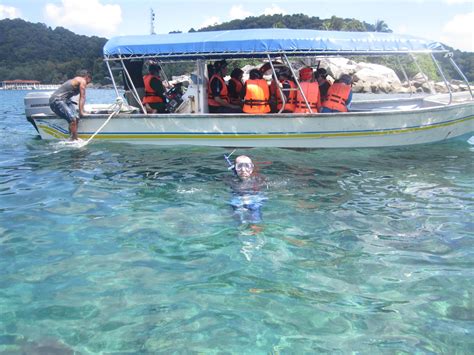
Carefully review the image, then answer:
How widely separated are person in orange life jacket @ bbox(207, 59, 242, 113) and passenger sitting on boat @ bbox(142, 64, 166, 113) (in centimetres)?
123

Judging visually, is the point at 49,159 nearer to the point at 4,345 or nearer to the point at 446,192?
the point at 4,345

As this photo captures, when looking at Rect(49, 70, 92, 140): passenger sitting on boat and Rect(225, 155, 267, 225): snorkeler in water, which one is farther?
Rect(49, 70, 92, 140): passenger sitting on boat

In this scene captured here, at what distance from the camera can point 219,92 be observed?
38.1 feet

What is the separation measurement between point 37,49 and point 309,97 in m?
140

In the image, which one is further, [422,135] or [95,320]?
[422,135]

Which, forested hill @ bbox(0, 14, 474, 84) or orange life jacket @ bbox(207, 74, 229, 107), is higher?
forested hill @ bbox(0, 14, 474, 84)

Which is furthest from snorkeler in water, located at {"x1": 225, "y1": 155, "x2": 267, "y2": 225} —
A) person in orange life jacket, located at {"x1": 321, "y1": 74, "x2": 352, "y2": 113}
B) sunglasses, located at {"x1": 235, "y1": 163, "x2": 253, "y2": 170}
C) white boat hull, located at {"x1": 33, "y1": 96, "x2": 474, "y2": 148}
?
person in orange life jacket, located at {"x1": 321, "y1": 74, "x2": 352, "y2": 113}

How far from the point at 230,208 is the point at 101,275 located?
2452 mm

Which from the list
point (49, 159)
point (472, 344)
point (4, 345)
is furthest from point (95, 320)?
point (49, 159)

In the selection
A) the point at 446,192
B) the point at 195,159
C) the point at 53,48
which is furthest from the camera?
the point at 53,48

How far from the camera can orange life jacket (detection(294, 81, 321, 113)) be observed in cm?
1076

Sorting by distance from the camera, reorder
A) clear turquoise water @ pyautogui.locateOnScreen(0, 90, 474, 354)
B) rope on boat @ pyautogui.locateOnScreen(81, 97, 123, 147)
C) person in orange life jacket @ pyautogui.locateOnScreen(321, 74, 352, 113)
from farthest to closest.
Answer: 1. rope on boat @ pyautogui.locateOnScreen(81, 97, 123, 147)
2. person in orange life jacket @ pyautogui.locateOnScreen(321, 74, 352, 113)
3. clear turquoise water @ pyautogui.locateOnScreen(0, 90, 474, 354)

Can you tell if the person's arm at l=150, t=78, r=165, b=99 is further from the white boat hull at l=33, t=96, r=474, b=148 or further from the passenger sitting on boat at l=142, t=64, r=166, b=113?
the white boat hull at l=33, t=96, r=474, b=148

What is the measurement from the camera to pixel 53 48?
133250 millimetres
